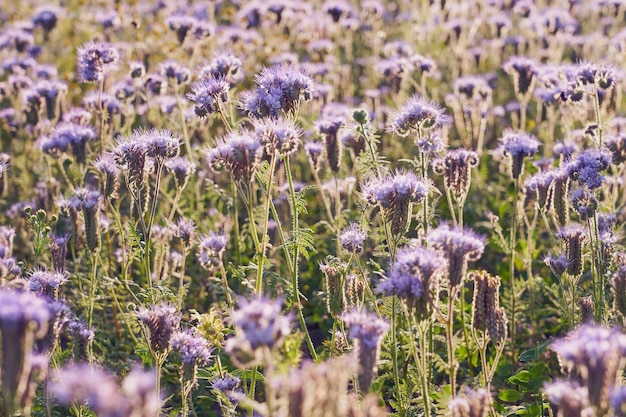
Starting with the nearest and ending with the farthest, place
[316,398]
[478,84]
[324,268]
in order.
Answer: [316,398] → [324,268] → [478,84]

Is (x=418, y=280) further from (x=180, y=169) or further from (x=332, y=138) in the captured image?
(x=180, y=169)

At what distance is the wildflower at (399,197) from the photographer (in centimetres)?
445

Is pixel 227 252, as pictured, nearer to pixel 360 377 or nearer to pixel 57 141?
pixel 57 141

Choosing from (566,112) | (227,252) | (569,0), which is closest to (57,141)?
(227,252)

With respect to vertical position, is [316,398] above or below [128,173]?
below

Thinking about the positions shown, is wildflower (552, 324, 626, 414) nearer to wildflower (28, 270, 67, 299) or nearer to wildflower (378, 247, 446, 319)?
wildflower (378, 247, 446, 319)

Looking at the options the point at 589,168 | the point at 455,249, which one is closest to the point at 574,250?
the point at 589,168

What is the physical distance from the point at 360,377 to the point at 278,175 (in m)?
4.09

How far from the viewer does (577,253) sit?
16.3ft

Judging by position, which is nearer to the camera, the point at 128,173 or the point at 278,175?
the point at 128,173

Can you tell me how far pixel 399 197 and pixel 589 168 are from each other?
153cm

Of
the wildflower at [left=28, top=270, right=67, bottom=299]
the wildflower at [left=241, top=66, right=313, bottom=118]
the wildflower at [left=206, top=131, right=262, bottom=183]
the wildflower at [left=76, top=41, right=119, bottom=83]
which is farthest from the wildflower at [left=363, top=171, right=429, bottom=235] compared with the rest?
the wildflower at [left=76, top=41, right=119, bottom=83]

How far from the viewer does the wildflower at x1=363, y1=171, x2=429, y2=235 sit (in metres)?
4.45

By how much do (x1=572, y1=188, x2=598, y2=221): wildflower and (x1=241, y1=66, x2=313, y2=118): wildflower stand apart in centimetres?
193
